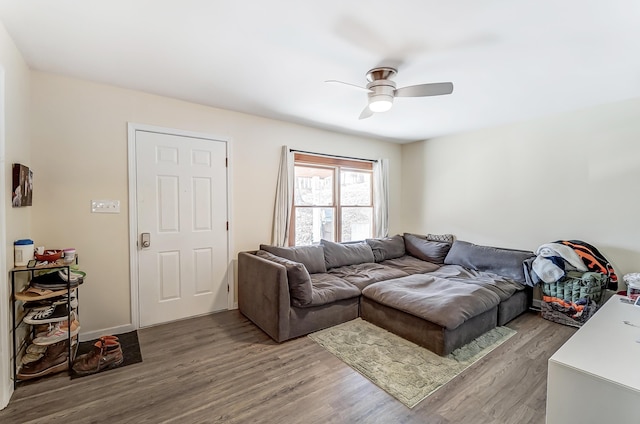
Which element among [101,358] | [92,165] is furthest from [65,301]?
[92,165]

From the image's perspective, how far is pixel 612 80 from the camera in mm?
2580

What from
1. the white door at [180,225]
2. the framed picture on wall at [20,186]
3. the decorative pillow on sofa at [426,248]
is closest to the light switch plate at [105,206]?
the white door at [180,225]

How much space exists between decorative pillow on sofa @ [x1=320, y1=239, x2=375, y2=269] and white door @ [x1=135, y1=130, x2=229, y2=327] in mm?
1387

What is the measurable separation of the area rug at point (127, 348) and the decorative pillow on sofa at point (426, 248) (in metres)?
4.02

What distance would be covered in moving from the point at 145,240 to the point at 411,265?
11.7 ft

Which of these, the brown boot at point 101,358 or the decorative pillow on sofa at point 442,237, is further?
the decorative pillow on sofa at point 442,237

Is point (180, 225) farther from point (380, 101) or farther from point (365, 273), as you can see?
point (380, 101)

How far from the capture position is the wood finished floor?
1798 mm

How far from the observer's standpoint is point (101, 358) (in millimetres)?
2320

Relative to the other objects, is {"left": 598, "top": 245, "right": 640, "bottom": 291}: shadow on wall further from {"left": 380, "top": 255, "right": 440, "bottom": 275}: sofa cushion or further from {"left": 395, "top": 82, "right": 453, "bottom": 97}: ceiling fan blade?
{"left": 395, "top": 82, "right": 453, "bottom": 97}: ceiling fan blade

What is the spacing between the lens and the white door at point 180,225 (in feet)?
10.1

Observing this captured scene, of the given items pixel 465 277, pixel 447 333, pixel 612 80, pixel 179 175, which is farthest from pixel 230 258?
pixel 612 80

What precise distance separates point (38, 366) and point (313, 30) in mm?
3244

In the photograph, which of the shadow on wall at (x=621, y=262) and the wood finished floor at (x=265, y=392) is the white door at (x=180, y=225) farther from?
the shadow on wall at (x=621, y=262)
